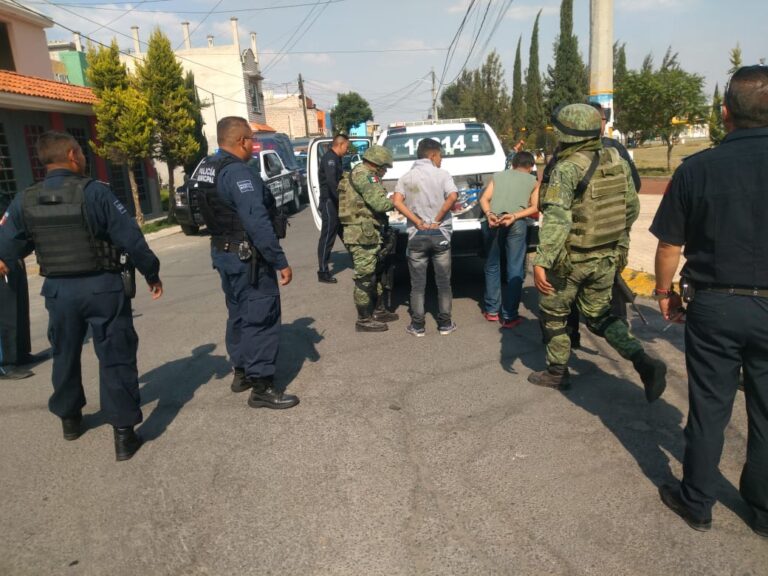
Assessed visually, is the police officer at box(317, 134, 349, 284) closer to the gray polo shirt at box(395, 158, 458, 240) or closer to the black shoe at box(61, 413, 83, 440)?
the gray polo shirt at box(395, 158, 458, 240)

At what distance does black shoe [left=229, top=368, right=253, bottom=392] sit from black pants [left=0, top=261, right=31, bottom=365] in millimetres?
2246

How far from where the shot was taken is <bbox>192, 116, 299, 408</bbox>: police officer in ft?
13.0

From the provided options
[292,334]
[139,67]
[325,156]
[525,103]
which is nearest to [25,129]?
[139,67]

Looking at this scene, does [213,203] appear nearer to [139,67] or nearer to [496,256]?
[496,256]

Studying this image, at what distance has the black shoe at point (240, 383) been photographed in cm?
460

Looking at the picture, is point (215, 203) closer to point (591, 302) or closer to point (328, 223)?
point (591, 302)

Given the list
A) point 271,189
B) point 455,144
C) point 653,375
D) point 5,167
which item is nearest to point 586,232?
point 653,375

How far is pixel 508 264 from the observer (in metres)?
5.73

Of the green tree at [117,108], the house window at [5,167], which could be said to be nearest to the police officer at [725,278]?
the green tree at [117,108]

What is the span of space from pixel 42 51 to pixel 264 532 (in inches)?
878

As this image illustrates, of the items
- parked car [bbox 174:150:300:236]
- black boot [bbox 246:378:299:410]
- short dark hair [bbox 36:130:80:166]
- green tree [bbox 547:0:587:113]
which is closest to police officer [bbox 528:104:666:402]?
black boot [bbox 246:378:299:410]

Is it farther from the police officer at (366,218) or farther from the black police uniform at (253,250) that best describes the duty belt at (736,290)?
the police officer at (366,218)

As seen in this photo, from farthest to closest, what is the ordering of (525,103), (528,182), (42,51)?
(525,103) < (42,51) < (528,182)

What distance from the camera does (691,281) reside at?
2646 mm
